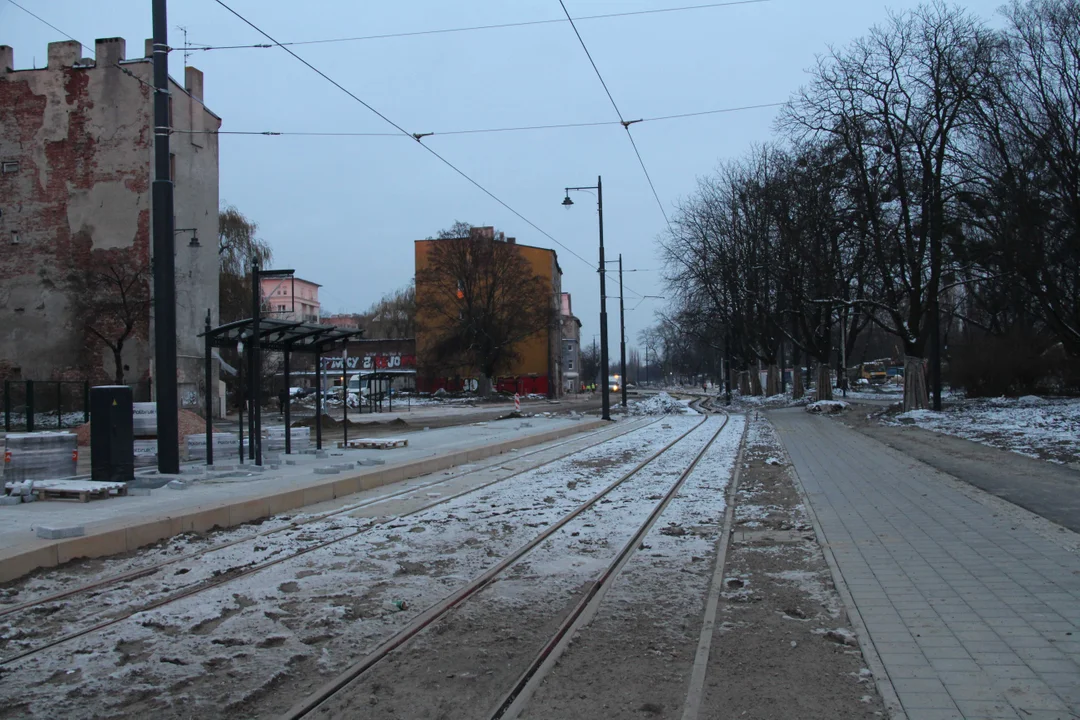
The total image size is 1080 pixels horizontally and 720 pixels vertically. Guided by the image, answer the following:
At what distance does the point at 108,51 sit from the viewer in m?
34.2

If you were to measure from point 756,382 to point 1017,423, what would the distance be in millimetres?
42946

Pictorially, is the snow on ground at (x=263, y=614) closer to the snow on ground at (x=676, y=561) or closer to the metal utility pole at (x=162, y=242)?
the snow on ground at (x=676, y=561)

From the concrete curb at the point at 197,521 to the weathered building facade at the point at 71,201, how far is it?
80.2ft

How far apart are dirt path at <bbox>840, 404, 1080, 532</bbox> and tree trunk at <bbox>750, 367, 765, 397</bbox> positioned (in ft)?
139

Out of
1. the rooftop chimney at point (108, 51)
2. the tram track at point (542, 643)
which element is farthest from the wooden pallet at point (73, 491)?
the rooftop chimney at point (108, 51)

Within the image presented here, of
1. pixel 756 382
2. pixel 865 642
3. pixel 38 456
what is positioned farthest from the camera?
pixel 756 382

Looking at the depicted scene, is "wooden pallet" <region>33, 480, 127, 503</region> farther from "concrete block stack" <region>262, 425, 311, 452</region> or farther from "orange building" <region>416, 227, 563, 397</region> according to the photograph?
"orange building" <region>416, 227, 563, 397</region>

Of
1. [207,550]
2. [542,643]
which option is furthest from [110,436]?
[542,643]

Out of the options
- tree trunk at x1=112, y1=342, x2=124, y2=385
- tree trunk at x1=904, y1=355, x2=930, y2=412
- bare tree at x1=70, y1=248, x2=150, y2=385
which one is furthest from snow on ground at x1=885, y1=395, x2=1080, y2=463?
bare tree at x1=70, y1=248, x2=150, y2=385

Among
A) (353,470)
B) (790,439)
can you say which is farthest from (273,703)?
(790,439)

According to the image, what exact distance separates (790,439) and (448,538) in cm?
1571

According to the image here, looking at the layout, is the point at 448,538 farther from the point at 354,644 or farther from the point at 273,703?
the point at 273,703

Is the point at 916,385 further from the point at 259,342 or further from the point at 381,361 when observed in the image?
the point at 381,361

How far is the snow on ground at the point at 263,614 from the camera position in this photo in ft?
14.2
